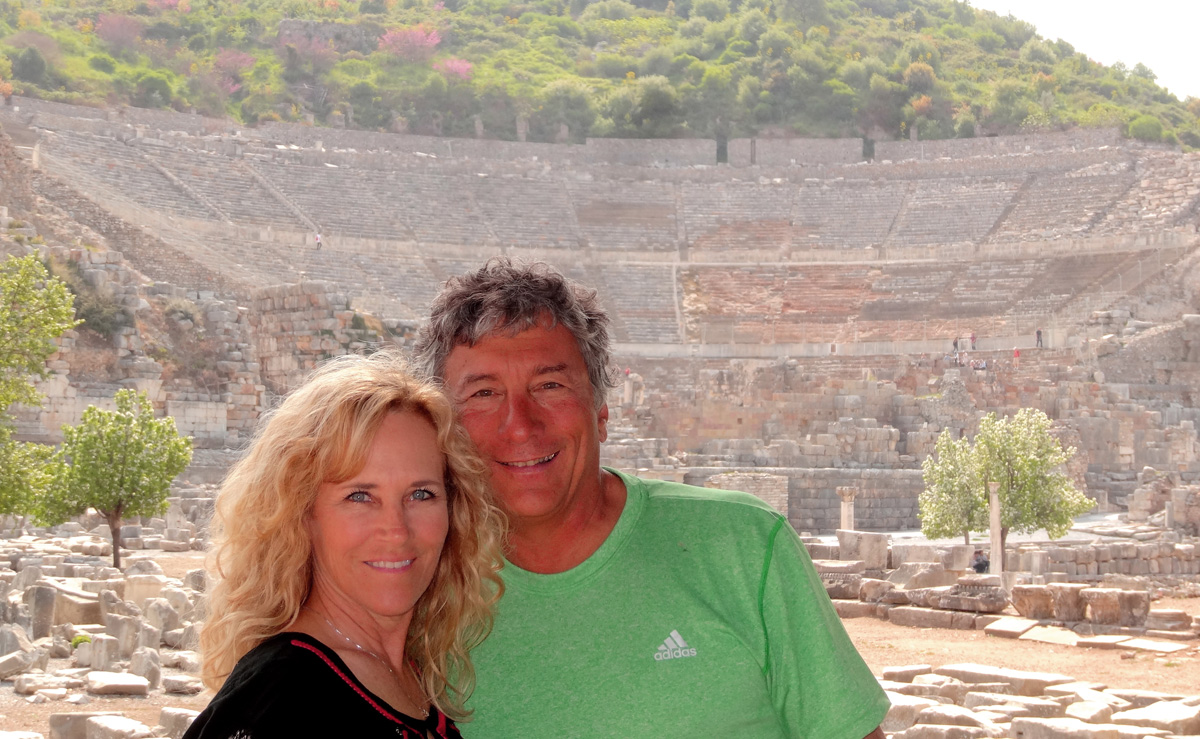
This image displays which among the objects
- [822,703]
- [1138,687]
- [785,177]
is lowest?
[1138,687]

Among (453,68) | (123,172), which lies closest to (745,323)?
(123,172)

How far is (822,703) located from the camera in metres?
2.36

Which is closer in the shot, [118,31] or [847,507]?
[847,507]

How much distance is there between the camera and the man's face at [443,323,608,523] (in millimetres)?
2566

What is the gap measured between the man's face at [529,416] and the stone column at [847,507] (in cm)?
1792

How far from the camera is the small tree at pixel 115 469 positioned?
13.3 m

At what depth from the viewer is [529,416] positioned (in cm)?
259

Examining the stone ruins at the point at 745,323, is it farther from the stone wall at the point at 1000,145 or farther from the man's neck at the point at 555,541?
the man's neck at the point at 555,541

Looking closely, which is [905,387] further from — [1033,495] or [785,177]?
[785,177]

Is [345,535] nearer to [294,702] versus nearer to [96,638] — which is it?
[294,702]

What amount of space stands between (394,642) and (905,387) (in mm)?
28903

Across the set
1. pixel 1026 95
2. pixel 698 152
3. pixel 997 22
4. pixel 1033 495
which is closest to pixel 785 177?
pixel 698 152

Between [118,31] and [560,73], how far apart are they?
24.2 meters

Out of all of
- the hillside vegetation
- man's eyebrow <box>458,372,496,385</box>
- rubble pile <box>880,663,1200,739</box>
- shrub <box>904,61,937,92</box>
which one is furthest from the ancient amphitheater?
shrub <box>904,61,937,92</box>
